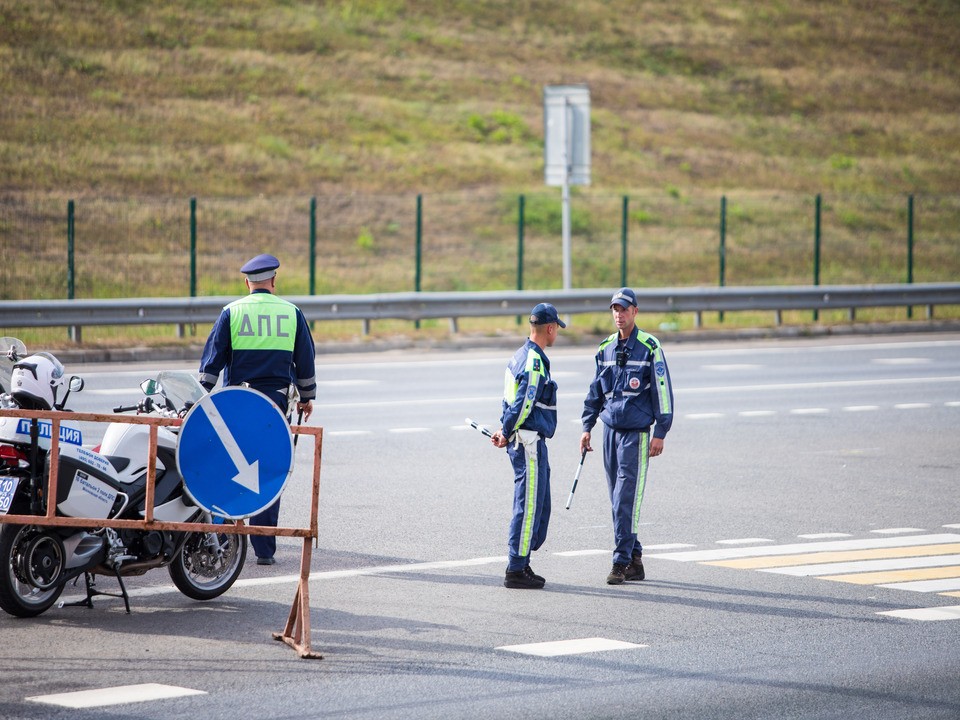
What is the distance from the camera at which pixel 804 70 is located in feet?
236

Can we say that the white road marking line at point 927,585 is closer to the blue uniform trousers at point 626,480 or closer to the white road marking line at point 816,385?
the blue uniform trousers at point 626,480

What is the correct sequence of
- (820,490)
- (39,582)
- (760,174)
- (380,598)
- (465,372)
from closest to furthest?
(39,582), (380,598), (820,490), (465,372), (760,174)

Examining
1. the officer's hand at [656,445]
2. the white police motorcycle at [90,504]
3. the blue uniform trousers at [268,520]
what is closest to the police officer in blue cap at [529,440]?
the officer's hand at [656,445]

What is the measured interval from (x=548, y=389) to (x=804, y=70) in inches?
2594

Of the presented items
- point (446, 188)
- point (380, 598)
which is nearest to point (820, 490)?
point (380, 598)

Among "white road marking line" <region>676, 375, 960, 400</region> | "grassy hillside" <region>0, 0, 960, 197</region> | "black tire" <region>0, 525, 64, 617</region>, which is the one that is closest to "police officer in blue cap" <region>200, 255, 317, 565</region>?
"black tire" <region>0, 525, 64, 617</region>

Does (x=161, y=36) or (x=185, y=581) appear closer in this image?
(x=185, y=581)

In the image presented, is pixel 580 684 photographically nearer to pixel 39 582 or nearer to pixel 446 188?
pixel 39 582

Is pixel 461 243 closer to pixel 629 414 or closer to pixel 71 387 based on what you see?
pixel 629 414

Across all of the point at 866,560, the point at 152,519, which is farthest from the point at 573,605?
the point at 152,519

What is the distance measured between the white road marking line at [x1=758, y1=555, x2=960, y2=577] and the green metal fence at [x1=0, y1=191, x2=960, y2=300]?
20.3 meters

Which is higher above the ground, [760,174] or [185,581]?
[760,174]

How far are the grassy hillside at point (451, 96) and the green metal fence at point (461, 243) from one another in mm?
3322

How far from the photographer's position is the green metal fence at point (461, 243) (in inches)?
1307
